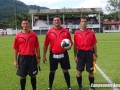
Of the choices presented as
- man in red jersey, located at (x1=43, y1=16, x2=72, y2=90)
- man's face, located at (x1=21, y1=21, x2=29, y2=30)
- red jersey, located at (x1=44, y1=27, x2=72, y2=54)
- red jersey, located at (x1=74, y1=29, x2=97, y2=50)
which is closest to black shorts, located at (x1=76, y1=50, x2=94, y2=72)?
red jersey, located at (x1=74, y1=29, x2=97, y2=50)

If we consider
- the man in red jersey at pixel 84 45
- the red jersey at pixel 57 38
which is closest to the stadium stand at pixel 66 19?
the man in red jersey at pixel 84 45

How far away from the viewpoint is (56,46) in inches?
231

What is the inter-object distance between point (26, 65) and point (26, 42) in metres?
0.52

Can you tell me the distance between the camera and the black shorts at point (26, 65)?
564 cm

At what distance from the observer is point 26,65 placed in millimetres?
5645

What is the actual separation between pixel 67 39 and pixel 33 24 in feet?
201

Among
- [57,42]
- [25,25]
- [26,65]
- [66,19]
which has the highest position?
[66,19]

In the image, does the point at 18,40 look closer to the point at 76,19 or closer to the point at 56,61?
the point at 56,61

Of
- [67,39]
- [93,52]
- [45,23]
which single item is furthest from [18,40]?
[45,23]

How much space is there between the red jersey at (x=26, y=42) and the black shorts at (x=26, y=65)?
0.11m

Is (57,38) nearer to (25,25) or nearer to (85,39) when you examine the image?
(85,39)

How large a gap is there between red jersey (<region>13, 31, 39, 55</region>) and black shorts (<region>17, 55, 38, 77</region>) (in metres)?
0.11

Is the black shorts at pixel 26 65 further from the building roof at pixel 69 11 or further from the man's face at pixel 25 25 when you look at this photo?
the building roof at pixel 69 11

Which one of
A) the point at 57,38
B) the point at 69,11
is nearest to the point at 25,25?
the point at 57,38
